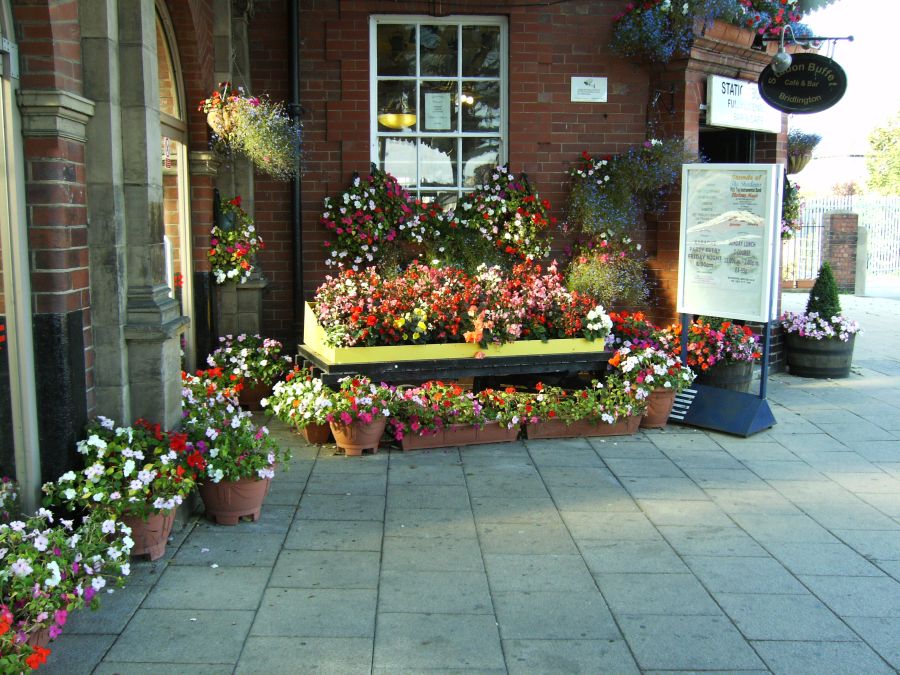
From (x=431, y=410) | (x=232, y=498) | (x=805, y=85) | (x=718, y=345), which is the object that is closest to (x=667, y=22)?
(x=805, y=85)

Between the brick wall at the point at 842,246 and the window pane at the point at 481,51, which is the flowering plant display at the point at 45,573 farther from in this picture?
the brick wall at the point at 842,246

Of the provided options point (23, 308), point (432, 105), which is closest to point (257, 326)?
point (432, 105)

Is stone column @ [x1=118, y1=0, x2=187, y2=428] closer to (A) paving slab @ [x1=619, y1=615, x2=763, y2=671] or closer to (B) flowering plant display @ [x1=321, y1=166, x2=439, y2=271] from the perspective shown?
(A) paving slab @ [x1=619, y1=615, x2=763, y2=671]

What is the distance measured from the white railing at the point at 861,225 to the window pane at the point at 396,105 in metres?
15.8

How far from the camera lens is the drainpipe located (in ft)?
26.2

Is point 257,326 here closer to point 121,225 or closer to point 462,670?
point 121,225

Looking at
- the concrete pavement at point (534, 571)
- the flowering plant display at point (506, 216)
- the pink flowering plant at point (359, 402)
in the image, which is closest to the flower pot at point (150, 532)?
the concrete pavement at point (534, 571)

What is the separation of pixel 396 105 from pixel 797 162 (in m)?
4.62

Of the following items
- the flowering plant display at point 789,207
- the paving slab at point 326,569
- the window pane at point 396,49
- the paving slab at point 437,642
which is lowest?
the paving slab at point 437,642

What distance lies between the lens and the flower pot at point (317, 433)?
258 inches

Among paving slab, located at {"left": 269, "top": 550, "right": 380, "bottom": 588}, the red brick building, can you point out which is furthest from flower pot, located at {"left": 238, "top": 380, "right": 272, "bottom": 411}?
paving slab, located at {"left": 269, "top": 550, "right": 380, "bottom": 588}

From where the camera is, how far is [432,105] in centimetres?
858

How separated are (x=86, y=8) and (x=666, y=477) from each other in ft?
13.9

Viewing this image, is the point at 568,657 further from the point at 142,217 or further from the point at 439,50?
the point at 439,50
